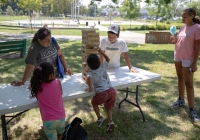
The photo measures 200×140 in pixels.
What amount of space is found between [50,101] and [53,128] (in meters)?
0.30

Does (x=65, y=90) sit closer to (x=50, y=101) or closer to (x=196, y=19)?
(x=50, y=101)

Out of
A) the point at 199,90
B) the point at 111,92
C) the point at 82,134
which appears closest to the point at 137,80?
the point at 111,92

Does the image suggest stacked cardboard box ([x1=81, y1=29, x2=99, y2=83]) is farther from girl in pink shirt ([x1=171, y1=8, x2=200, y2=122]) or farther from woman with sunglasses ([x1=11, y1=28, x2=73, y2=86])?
girl in pink shirt ([x1=171, y1=8, x2=200, y2=122])

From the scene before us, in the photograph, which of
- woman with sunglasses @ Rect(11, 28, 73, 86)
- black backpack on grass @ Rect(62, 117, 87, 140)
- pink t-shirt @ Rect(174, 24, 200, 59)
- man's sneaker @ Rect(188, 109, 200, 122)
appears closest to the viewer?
black backpack on grass @ Rect(62, 117, 87, 140)

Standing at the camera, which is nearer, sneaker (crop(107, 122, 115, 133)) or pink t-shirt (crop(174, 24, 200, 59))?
sneaker (crop(107, 122, 115, 133))

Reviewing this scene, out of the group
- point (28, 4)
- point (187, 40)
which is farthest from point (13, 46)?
point (28, 4)

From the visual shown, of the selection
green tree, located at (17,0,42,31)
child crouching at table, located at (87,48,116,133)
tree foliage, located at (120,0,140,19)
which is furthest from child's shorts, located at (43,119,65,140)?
tree foliage, located at (120,0,140,19)

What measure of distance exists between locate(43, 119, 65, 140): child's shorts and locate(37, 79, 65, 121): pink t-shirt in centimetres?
4

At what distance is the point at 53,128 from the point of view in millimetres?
2154

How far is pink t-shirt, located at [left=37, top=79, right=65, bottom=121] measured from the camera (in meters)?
2.06

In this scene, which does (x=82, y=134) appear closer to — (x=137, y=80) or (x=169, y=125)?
(x=137, y=80)

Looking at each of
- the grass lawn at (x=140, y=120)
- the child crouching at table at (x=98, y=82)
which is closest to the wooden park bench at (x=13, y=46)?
the grass lawn at (x=140, y=120)

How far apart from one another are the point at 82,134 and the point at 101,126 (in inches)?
29.1

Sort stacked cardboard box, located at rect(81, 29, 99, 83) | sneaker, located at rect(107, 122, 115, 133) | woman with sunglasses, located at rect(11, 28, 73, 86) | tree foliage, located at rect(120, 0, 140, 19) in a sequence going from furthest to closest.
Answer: tree foliage, located at rect(120, 0, 140, 19), sneaker, located at rect(107, 122, 115, 133), stacked cardboard box, located at rect(81, 29, 99, 83), woman with sunglasses, located at rect(11, 28, 73, 86)
